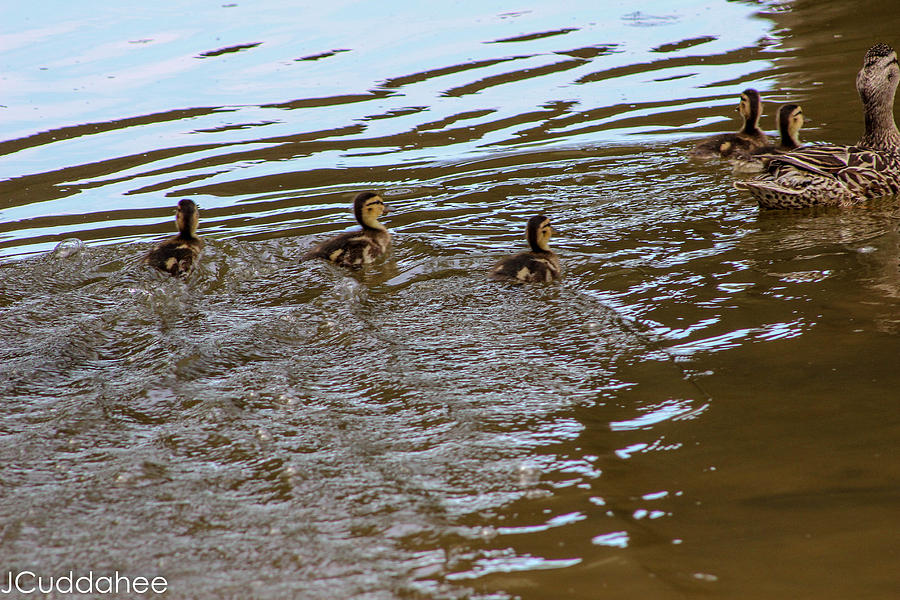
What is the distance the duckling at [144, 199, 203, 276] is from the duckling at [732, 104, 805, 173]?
12.5 feet

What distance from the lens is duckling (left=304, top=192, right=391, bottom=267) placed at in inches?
230

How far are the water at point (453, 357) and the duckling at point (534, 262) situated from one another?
0.36 ft

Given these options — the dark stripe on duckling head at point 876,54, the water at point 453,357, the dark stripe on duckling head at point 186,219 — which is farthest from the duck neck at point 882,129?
the dark stripe on duckling head at point 186,219

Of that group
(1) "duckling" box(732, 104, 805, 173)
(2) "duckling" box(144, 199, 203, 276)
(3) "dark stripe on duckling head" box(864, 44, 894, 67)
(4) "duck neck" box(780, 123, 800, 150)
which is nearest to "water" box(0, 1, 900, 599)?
(2) "duckling" box(144, 199, 203, 276)

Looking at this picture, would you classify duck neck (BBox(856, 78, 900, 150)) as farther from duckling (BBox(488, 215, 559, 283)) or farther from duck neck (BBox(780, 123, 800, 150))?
duckling (BBox(488, 215, 559, 283))

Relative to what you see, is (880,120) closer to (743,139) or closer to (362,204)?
(743,139)

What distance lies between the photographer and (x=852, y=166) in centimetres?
638

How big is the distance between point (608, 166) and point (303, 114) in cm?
353

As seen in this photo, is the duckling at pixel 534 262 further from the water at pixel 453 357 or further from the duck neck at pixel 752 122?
the duck neck at pixel 752 122

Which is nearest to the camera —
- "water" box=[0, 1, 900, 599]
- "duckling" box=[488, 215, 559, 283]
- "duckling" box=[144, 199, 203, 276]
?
"water" box=[0, 1, 900, 599]

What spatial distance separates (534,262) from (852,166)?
250 cm

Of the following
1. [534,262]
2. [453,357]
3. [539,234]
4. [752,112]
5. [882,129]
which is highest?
[752,112]

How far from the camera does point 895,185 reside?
6.41m

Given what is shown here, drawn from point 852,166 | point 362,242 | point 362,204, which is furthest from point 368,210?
point 852,166
